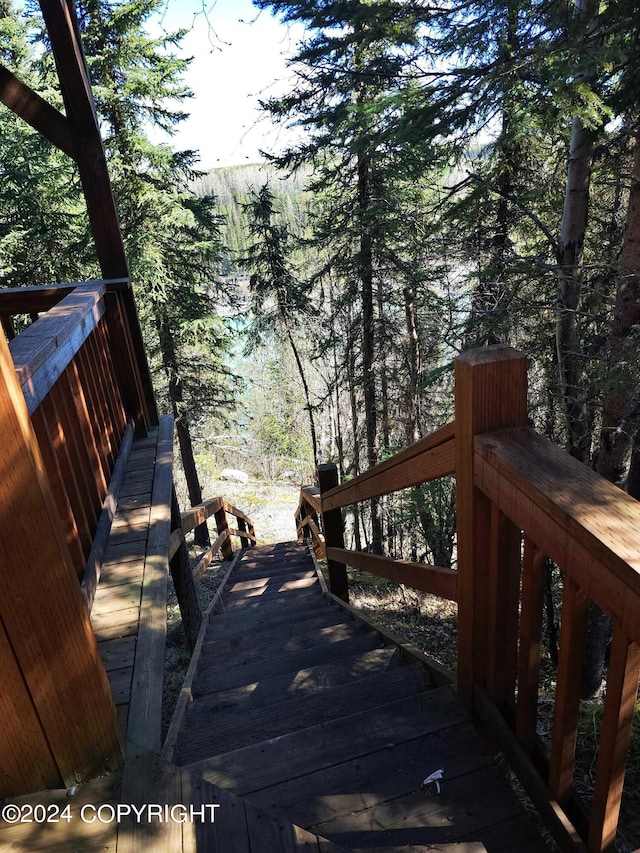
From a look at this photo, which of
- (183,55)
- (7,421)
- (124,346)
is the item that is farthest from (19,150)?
(7,421)

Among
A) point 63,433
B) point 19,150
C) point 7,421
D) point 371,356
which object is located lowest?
point 371,356

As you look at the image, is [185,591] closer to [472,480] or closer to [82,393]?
[82,393]

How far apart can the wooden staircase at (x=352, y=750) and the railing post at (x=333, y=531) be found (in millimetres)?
1327

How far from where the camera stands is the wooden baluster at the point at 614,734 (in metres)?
0.99

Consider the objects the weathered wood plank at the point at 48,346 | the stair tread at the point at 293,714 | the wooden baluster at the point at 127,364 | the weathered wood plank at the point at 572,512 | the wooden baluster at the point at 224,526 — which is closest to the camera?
the weathered wood plank at the point at 572,512

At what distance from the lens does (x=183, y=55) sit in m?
10.5

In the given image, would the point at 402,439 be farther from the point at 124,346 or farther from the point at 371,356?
the point at 124,346

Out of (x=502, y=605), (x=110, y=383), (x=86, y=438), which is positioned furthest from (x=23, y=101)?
(x=502, y=605)

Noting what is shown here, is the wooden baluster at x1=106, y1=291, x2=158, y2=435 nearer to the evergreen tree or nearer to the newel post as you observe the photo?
the newel post

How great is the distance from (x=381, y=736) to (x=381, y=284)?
9600mm

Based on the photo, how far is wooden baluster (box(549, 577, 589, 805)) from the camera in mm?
1126

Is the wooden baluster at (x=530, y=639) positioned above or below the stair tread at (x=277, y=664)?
above

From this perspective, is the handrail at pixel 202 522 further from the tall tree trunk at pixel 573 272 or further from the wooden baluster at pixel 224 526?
the tall tree trunk at pixel 573 272

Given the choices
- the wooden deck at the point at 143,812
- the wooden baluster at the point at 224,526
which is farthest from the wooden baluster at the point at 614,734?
the wooden baluster at the point at 224,526
